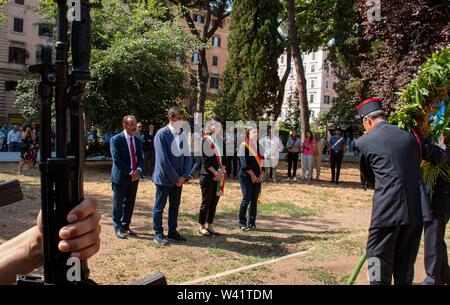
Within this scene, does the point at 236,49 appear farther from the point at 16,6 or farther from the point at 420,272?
the point at 16,6

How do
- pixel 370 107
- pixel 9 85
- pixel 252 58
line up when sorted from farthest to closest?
pixel 9 85
pixel 252 58
pixel 370 107

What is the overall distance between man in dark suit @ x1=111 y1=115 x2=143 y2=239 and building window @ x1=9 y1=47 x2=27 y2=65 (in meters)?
43.6

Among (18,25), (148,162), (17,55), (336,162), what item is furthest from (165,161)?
(18,25)

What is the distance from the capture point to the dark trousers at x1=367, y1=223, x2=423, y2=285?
417 centimetres

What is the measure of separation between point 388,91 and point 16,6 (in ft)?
143

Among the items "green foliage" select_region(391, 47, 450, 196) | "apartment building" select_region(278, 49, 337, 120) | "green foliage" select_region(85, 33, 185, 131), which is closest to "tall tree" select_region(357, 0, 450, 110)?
"green foliage" select_region(85, 33, 185, 131)

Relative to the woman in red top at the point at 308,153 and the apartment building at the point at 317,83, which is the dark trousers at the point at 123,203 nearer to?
the woman in red top at the point at 308,153

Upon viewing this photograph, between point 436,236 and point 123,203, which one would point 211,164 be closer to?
point 123,203

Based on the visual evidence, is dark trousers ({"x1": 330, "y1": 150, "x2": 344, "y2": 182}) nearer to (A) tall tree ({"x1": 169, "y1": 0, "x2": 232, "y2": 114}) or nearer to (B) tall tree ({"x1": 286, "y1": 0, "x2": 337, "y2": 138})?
(A) tall tree ({"x1": 169, "y1": 0, "x2": 232, "y2": 114})

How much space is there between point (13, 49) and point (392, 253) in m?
48.9

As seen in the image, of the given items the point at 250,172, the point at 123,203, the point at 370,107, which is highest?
the point at 370,107

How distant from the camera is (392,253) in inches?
166

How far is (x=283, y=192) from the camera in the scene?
44.9 ft
